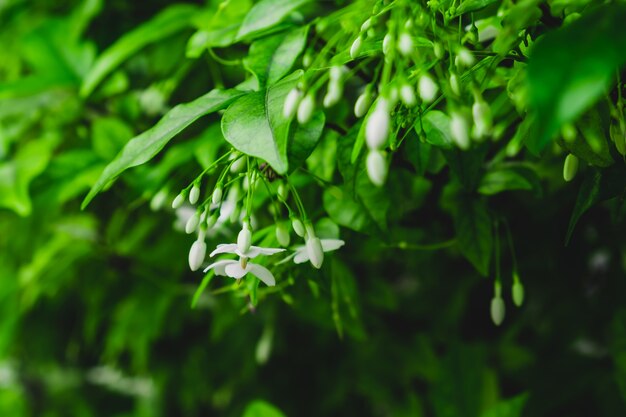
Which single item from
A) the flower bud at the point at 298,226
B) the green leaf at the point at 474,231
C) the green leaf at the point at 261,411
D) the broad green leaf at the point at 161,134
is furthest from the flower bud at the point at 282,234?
the green leaf at the point at 261,411

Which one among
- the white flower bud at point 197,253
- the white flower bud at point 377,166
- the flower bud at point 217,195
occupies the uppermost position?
the white flower bud at point 377,166

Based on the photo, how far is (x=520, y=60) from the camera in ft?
1.68

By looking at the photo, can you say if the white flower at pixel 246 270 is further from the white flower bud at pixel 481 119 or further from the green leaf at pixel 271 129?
the white flower bud at pixel 481 119

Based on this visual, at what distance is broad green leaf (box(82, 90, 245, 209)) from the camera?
50cm

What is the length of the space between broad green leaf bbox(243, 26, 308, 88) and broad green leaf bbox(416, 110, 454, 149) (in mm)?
141

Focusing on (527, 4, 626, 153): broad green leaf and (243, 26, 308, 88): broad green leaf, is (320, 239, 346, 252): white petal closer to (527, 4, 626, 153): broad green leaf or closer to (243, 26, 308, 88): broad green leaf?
(243, 26, 308, 88): broad green leaf

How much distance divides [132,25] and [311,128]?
0.93 meters

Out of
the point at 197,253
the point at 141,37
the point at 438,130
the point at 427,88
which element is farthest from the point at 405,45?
the point at 141,37

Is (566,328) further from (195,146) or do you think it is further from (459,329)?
(195,146)

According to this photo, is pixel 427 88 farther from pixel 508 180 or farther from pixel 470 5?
pixel 508 180

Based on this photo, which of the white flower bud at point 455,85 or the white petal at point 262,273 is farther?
the white petal at point 262,273

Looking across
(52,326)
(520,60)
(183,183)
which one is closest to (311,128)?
(520,60)

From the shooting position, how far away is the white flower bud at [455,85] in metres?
0.43

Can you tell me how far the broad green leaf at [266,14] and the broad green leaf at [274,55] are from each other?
17 millimetres
